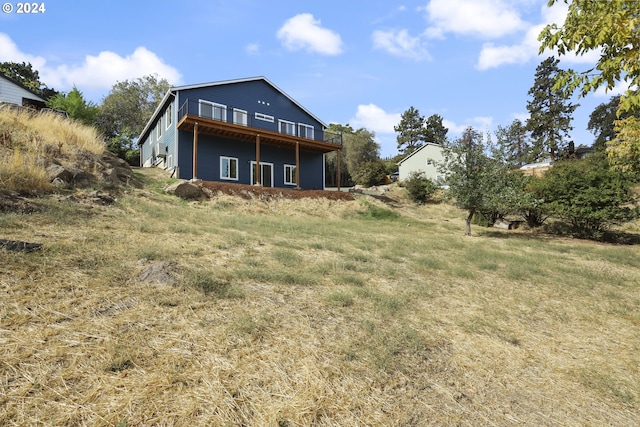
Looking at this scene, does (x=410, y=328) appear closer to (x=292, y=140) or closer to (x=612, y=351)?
(x=612, y=351)

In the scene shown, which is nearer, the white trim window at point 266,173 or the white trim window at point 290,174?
the white trim window at point 266,173

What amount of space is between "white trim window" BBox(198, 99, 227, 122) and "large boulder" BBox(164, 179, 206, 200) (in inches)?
307

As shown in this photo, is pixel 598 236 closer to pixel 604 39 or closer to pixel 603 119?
pixel 604 39

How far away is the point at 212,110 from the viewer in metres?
21.1

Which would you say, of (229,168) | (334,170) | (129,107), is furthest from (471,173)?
(129,107)

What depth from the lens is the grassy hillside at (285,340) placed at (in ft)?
7.02

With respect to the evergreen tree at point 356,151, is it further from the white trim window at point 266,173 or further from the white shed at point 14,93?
the white shed at point 14,93

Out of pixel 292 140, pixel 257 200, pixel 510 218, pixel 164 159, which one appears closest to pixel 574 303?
pixel 257 200

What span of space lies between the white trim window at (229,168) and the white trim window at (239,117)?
2692 millimetres

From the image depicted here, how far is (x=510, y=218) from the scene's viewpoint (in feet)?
Result: 63.0

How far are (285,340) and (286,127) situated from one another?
75.5ft

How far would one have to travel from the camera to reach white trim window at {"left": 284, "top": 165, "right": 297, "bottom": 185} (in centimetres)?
2466

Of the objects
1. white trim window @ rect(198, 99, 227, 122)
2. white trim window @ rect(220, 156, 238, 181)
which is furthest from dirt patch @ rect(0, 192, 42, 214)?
white trim window @ rect(198, 99, 227, 122)

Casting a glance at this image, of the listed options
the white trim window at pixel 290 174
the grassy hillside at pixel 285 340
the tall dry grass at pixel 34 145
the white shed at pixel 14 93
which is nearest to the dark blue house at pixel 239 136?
the white trim window at pixel 290 174
